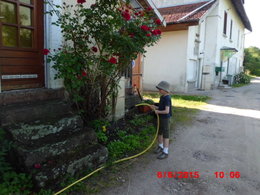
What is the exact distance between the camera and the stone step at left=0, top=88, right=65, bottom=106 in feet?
9.86

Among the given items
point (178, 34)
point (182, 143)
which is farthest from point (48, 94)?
point (178, 34)

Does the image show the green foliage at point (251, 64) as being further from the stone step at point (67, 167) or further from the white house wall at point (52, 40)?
the stone step at point (67, 167)

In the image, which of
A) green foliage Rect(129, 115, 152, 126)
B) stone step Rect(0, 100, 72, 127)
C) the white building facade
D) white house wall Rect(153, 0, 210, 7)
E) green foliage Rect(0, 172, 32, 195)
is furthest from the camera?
white house wall Rect(153, 0, 210, 7)

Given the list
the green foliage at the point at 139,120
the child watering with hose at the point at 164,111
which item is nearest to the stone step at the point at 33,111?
the child watering with hose at the point at 164,111

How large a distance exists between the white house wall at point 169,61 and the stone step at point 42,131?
9039 mm

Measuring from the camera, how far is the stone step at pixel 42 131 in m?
2.51

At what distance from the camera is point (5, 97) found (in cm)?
298

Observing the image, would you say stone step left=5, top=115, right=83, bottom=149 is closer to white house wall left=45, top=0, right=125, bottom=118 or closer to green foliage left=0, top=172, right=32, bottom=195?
green foliage left=0, top=172, right=32, bottom=195

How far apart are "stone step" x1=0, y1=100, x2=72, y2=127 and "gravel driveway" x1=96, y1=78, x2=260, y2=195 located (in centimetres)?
152

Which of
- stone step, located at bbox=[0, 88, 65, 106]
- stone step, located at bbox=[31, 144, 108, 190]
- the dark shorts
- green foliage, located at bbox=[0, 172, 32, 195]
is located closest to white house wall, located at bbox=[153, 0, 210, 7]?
the dark shorts

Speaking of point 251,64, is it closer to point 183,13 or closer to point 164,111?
point 183,13

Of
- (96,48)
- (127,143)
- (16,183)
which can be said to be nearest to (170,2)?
(96,48)

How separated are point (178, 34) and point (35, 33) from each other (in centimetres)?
902

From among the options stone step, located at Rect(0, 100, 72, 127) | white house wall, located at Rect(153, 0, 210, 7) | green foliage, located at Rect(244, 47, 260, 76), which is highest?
white house wall, located at Rect(153, 0, 210, 7)
